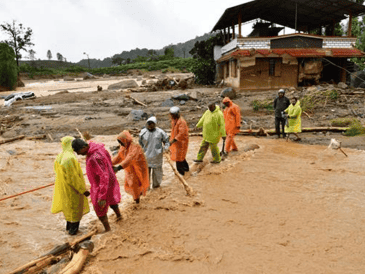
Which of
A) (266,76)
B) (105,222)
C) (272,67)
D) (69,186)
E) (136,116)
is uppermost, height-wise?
(272,67)

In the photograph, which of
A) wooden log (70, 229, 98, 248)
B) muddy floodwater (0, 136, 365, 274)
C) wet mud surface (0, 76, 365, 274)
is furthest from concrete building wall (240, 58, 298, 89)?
wooden log (70, 229, 98, 248)

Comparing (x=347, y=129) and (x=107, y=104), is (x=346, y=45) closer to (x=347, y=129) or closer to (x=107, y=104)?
(x=347, y=129)

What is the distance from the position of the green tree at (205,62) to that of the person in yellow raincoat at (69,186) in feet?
78.7

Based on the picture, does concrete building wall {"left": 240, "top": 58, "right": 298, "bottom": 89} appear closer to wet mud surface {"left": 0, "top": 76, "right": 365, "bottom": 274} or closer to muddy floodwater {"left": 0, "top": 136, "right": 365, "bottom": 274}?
wet mud surface {"left": 0, "top": 76, "right": 365, "bottom": 274}

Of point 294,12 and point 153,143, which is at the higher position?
point 294,12

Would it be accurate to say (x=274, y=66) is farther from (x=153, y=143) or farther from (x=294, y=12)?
(x=153, y=143)

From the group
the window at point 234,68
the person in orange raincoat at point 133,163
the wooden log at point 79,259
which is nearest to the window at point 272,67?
the window at point 234,68

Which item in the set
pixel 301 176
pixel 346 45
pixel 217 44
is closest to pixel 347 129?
pixel 301 176

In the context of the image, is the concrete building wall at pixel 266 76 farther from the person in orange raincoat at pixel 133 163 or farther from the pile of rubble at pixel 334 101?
the person in orange raincoat at pixel 133 163

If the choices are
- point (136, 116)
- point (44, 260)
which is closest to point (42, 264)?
point (44, 260)

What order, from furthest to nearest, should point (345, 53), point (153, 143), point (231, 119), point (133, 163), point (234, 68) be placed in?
point (234, 68)
point (345, 53)
point (231, 119)
point (153, 143)
point (133, 163)

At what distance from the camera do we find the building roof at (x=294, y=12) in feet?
62.0

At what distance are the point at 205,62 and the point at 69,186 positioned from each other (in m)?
24.4

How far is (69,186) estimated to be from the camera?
4031 millimetres
